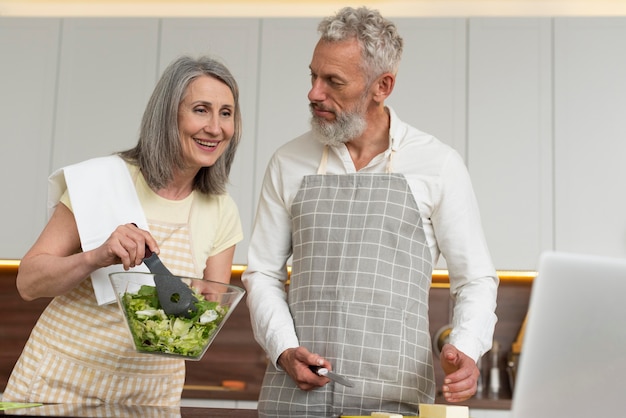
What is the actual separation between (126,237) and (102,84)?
1.97 m

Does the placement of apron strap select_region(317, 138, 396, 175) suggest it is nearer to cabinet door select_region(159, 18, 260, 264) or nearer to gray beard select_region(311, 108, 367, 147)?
gray beard select_region(311, 108, 367, 147)

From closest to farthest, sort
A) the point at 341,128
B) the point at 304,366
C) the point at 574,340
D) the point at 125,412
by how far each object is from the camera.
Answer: the point at 574,340 → the point at 125,412 → the point at 304,366 → the point at 341,128

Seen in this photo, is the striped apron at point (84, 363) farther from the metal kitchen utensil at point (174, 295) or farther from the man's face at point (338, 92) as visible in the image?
the man's face at point (338, 92)

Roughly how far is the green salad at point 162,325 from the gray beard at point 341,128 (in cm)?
56

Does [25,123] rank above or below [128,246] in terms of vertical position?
above

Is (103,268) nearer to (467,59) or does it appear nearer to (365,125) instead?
(365,125)

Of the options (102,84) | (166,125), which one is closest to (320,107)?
(166,125)

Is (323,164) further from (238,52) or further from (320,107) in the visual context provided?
(238,52)

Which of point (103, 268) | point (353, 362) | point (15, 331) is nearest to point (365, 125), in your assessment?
point (353, 362)

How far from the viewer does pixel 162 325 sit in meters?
1.31

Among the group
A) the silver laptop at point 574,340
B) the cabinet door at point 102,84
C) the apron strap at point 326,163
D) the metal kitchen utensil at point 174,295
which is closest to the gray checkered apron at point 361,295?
the apron strap at point 326,163

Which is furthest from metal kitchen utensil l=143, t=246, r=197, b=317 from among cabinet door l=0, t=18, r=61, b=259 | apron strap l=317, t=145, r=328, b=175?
cabinet door l=0, t=18, r=61, b=259

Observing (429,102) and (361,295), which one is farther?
(429,102)

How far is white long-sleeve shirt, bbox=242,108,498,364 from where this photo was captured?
1.62 m
